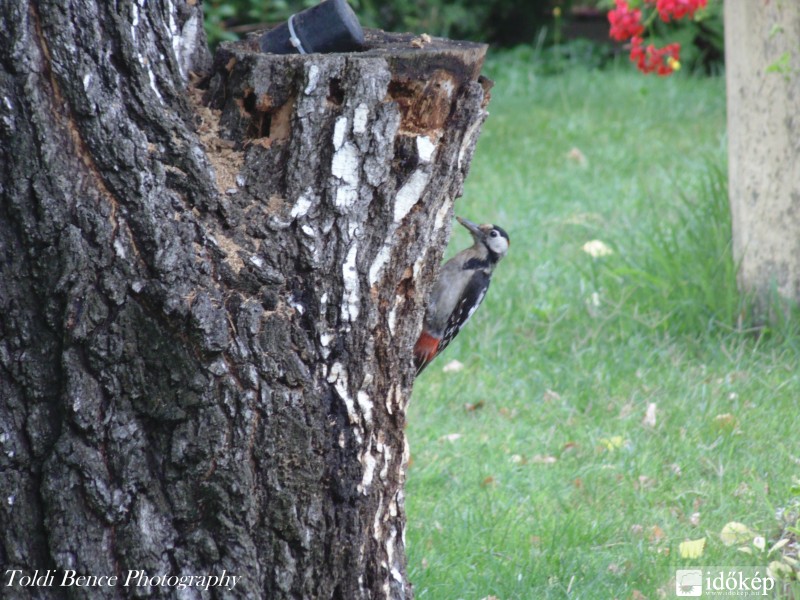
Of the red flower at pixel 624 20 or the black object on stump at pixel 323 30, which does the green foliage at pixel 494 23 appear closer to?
the red flower at pixel 624 20

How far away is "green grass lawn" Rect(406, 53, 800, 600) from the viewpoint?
3777 millimetres

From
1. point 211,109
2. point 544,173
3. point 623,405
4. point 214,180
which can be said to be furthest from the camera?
point 544,173

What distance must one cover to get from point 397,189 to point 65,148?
32.2 inches

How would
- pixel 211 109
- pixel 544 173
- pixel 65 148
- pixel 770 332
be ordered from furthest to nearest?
pixel 544 173, pixel 770 332, pixel 211 109, pixel 65 148

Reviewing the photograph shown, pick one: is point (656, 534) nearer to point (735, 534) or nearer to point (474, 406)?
point (735, 534)

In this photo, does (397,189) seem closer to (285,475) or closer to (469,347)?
(285,475)

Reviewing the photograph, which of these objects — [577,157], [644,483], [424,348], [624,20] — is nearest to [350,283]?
[424,348]

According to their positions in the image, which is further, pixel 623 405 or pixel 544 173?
pixel 544 173

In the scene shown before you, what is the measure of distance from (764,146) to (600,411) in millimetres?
1722

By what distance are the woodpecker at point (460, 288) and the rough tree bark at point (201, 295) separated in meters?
1.68

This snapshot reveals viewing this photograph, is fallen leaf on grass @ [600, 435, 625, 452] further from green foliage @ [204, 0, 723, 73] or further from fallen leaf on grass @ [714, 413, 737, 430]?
green foliage @ [204, 0, 723, 73]

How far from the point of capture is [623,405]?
16.7 feet

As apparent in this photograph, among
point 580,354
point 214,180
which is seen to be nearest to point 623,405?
point 580,354

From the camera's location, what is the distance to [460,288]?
191 inches
